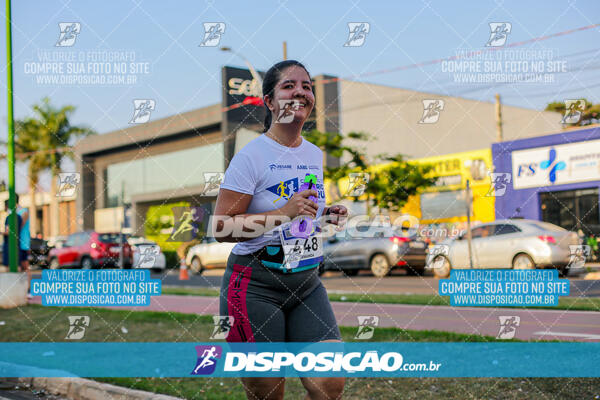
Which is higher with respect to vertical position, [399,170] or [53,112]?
[53,112]

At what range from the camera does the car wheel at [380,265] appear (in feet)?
56.3

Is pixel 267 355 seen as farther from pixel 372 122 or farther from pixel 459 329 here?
pixel 372 122

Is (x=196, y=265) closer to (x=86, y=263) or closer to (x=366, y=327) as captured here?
(x=86, y=263)

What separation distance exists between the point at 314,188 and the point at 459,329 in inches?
191

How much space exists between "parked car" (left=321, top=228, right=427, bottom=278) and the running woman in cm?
1409

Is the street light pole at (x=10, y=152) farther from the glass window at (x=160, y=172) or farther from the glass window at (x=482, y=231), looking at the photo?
the glass window at (x=160, y=172)

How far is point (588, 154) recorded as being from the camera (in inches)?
843

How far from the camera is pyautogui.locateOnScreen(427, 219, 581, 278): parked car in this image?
1281 centimetres

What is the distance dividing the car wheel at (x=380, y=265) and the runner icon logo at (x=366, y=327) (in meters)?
10.1

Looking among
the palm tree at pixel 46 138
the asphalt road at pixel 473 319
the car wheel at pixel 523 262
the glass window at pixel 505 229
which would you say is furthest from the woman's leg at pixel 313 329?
the palm tree at pixel 46 138

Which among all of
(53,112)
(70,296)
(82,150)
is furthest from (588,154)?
(82,150)

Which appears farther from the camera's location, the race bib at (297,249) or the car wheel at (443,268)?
the car wheel at (443,268)

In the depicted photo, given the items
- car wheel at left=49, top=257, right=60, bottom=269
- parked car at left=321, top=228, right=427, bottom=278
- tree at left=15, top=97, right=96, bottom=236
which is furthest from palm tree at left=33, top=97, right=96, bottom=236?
parked car at left=321, top=228, right=427, bottom=278

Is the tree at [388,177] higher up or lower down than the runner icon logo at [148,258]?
higher up
